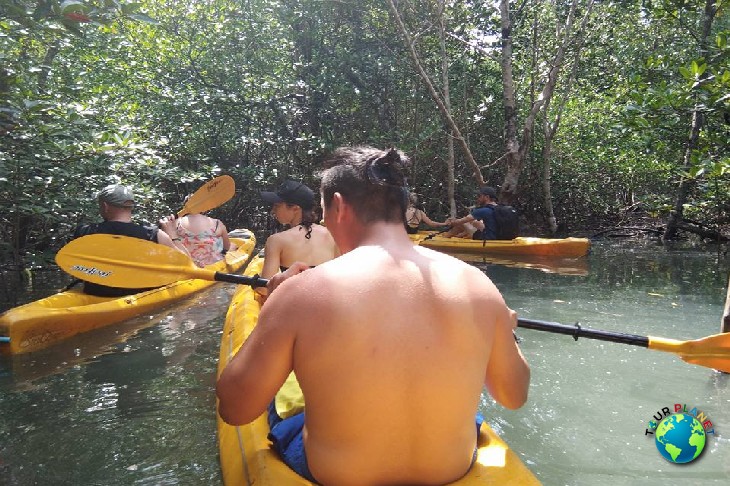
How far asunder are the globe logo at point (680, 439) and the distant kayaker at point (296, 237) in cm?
224

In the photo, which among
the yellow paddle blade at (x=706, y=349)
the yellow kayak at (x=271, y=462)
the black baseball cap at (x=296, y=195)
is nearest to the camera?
the yellow kayak at (x=271, y=462)

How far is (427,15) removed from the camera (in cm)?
1162

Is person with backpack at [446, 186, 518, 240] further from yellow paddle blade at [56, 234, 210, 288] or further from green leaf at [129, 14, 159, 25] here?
green leaf at [129, 14, 159, 25]

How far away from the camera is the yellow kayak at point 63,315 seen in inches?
158

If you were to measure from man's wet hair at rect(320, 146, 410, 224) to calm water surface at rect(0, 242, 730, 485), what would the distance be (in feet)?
5.42

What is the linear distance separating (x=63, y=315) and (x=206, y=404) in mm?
1757

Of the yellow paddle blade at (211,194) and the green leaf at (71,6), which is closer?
the green leaf at (71,6)

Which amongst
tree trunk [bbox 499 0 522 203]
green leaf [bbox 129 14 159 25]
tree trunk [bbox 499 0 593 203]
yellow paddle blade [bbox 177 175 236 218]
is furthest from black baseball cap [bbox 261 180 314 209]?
tree trunk [bbox 499 0 522 203]

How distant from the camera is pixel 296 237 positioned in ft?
12.5

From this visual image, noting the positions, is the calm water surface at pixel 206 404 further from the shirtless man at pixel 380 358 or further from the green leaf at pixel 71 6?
the green leaf at pixel 71 6

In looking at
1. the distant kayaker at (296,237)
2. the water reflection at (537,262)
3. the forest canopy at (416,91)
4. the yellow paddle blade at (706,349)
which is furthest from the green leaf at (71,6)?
the water reflection at (537,262)

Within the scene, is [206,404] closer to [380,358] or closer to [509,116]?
[380,358]

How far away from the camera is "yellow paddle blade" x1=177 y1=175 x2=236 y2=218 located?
6781 mm

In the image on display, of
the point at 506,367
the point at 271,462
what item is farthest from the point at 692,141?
the point at 271,462
